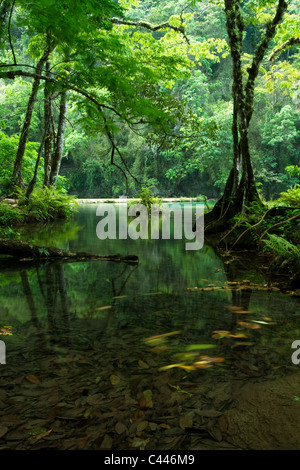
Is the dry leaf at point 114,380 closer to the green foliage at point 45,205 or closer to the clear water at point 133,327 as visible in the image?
the clear water at point 133,327

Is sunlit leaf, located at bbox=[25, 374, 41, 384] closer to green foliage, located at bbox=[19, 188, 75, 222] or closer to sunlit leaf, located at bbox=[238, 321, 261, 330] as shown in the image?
sunlit leaf, located at bbox=[238, 321, 261, 330]

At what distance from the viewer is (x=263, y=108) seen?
33344mm

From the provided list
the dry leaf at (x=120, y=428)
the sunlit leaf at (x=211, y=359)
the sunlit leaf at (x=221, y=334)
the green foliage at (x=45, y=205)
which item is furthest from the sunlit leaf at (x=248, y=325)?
the green foliage at (x=45, y=205)

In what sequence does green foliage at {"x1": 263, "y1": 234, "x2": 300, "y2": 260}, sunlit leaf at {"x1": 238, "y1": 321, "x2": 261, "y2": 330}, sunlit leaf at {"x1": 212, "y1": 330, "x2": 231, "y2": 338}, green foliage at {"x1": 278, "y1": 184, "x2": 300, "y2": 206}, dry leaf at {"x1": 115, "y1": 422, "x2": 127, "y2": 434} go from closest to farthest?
dry leaf at {"x1": 115, "y1": 422, "x2": 127, "y2": 434}
sunlit leaf at {"x1": 212, "y1": 330, "x2": 231, "y2": 338}
sunlit leaf at {"x1": 238, "y1": 321, "x2": 261, "y2": 330}
green foliage at {"x1": 263, "y1": 234, "x2": 300, "y2": 260}
green foliage at {"x1": 278, "y1": 184, "x2": 300, "y2": 206}

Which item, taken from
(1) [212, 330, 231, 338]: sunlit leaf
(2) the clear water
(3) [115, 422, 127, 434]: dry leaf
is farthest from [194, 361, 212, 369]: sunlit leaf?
(3) [115, 422, 127, 434]: dry leaf

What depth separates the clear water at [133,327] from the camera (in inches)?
68.6

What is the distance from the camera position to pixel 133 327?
246cm

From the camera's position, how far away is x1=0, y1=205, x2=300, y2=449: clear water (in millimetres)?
1741

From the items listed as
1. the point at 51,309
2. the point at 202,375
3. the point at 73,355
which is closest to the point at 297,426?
the point at 202,375

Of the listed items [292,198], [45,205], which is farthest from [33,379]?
[45,205]

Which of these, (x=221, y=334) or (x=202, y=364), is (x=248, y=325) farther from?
(x=202, y=364)

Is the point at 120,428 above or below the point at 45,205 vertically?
below

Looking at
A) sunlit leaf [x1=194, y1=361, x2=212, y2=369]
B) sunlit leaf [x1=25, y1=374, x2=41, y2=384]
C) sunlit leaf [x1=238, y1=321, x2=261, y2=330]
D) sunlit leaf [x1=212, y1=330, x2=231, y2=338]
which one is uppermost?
sunlit leaf [x1=238, y1=321, x2=261, y2=330]

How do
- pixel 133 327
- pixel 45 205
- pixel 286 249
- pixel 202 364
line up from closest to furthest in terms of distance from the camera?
pixel 202 364 → pixel 133 327 → pixel 286 249 → pixel 45 205
